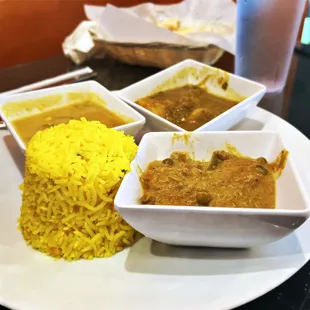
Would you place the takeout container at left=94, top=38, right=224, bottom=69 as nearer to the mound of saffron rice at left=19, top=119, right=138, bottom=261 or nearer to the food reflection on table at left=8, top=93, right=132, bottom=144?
the food reflection on table at left=8, top=93, right=132, bottom=144

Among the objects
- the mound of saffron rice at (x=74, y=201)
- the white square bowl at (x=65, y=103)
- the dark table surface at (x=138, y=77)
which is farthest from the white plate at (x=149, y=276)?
the dark table surface at (x=138, y=77)

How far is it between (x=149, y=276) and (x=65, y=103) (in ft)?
3.61

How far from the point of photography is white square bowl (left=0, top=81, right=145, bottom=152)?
1.72 m

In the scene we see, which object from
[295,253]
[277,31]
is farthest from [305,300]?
[277,31]

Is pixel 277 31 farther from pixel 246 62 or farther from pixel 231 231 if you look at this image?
pixel 231 231


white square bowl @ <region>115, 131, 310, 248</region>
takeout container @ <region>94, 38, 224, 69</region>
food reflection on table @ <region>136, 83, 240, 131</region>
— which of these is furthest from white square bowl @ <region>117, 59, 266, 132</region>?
white square bowl @ <region>115, 131, 310, 248</region>

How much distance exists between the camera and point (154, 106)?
1.87 metres

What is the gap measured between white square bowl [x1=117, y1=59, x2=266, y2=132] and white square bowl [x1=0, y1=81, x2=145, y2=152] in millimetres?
44

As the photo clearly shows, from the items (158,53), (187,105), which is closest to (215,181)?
(187,105)

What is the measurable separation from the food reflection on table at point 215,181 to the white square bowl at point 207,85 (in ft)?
0.83

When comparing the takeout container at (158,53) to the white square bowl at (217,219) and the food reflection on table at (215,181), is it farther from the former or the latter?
the white square bowl at (217,219)

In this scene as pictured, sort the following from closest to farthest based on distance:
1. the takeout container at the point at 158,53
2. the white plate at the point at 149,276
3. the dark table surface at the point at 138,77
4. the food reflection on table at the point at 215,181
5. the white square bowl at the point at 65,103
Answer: the white plate at the point at 149,276, the food reflection on table at the point at 215,181, the white square bowl at the point at 65,103, the dark table surface at the point at 138,77, the takeout container at the point at 158,53

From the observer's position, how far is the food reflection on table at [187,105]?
182cm

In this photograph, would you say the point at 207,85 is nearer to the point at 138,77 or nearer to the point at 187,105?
the point at 187,105
